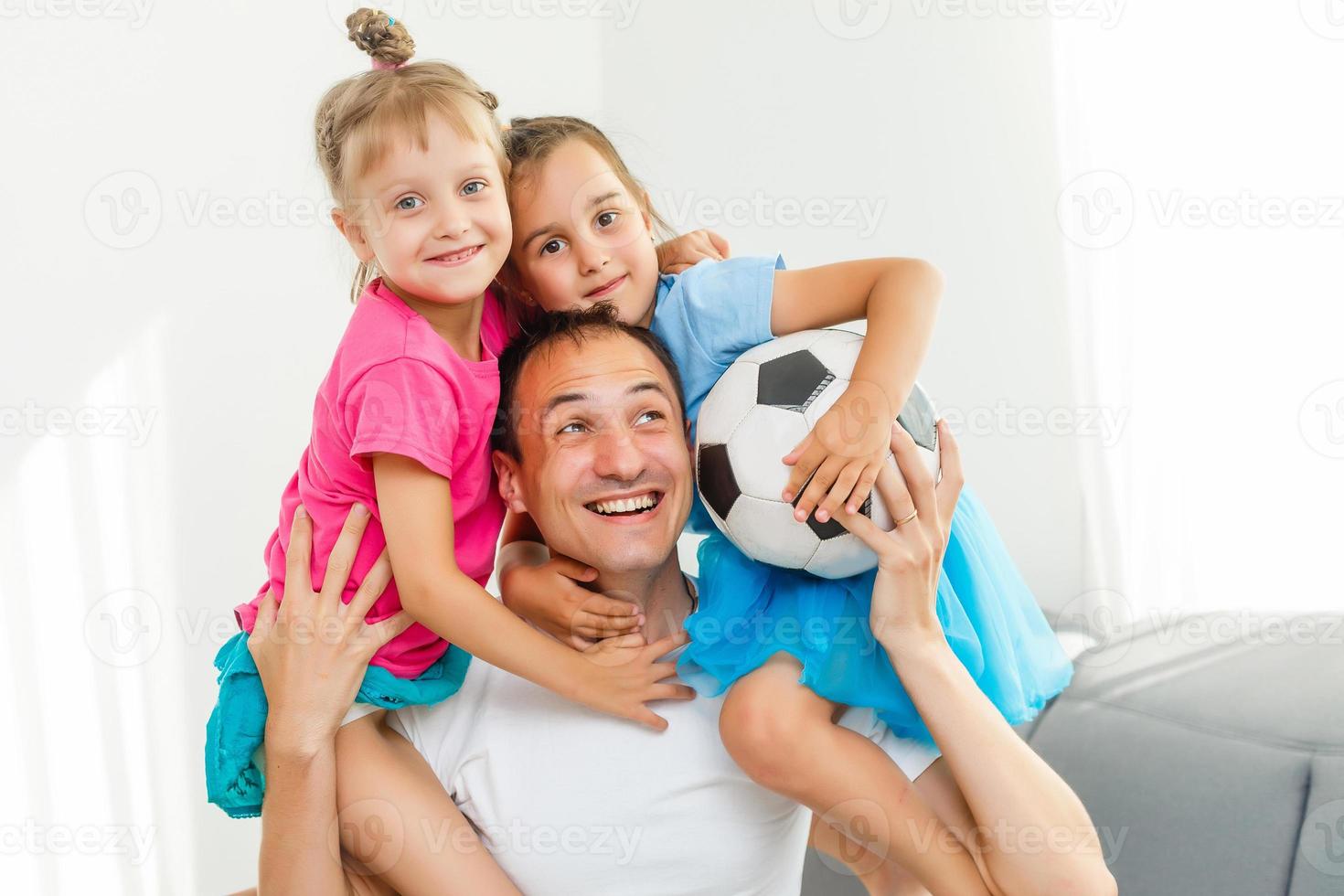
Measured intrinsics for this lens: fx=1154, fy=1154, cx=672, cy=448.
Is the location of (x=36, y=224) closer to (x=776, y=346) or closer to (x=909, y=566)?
(x=776, y=346)

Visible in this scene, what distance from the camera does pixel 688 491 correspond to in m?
1.76

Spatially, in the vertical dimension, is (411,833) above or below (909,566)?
below

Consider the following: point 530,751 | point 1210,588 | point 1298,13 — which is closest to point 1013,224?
point 1298,13

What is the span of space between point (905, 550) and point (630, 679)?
1.50 feet

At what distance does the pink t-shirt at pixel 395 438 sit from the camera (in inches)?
63.0

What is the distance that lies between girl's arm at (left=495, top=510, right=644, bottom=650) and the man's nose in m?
0.19

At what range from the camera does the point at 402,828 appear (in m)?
1.67

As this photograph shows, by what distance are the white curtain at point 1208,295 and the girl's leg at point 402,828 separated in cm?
165

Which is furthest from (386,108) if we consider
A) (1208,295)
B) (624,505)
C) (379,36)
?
(1208,295)

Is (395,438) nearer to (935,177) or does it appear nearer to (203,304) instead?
(203,304)

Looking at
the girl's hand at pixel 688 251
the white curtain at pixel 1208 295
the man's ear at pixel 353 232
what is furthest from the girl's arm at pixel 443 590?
the white curtain at pixel 1208 295

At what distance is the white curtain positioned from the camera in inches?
101

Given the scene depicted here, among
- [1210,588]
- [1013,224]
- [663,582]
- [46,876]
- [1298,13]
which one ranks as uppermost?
[1298,13]

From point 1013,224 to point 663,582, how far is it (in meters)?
1.79
